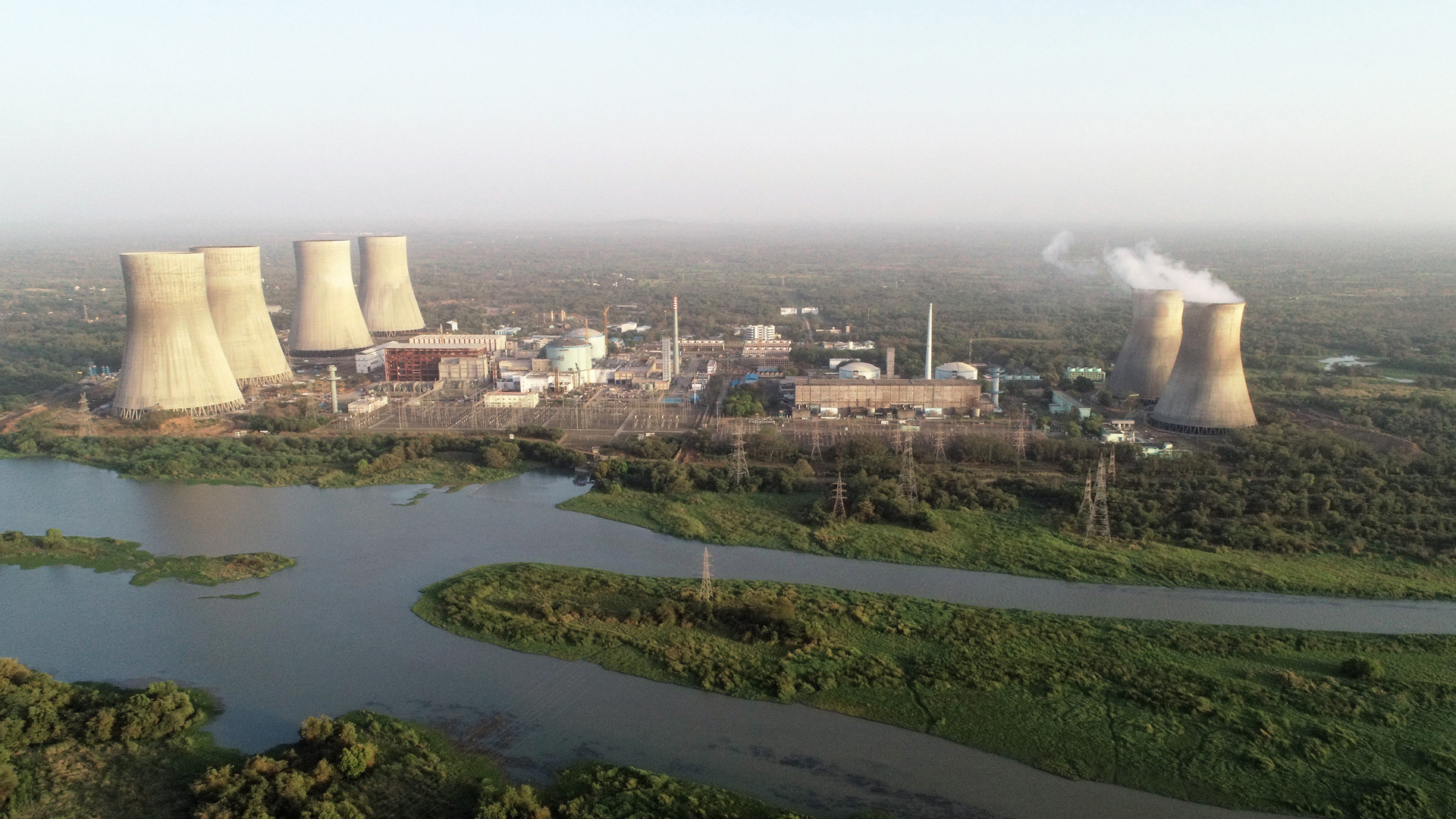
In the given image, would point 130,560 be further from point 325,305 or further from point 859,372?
point 859,372

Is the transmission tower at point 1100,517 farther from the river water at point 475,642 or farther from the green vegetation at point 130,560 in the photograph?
the green vegetation at point 130,560

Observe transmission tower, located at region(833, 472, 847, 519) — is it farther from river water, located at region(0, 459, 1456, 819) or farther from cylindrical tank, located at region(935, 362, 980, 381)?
cylindrical tank, located at region(935, 362, 980, 381)

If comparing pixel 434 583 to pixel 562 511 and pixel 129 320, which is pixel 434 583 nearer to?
pixel 562 511

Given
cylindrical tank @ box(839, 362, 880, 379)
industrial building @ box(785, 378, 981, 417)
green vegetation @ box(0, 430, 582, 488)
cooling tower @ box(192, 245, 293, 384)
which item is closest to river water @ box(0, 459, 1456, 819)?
green vegetation @ box(0, 430, 582, 488)

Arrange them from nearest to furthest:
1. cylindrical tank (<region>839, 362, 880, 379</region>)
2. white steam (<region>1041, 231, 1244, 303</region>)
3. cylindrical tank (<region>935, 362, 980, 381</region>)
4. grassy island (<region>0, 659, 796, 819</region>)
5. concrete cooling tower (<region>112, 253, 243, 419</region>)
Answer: grassy island (<region>0, 659, 796, 819</region>) < concrete cooling tower (<region>112, 253, 243, 419</region>) < white steam (<region>1041, 231, 1244, 303</region>) < cylindrical tank (<region>839, 362, 880, 379</region>) < cylindrical tank (<region>935, 362, 980, 381</region>)

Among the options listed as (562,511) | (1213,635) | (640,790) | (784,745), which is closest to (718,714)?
(784,745)
